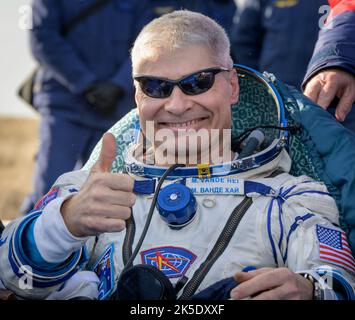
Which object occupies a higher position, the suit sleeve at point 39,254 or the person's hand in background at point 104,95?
the suit sleeve at point 39,254

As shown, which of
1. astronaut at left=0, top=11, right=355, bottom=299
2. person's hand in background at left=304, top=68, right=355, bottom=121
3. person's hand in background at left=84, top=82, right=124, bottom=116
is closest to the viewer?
astronaut at left=0, top=11, right=355, bottom=299

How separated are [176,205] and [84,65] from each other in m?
2.96

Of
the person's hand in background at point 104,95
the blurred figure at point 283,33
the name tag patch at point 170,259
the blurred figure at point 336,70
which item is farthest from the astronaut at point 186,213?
the person's hand in background at point 104,95

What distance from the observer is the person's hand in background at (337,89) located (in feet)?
11.3

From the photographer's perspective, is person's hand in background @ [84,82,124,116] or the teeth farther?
person's hand in background @ [84,82,124,116]

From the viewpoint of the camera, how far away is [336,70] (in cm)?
346

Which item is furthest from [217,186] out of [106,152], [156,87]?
[106,152]

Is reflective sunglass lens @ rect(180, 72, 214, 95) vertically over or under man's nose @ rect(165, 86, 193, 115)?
over

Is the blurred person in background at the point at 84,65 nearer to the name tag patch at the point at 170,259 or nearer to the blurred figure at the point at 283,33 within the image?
the blurred figure at the point at 283,33

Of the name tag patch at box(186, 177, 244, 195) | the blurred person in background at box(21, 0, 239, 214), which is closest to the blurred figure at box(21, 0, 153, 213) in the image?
the blurred person in background at box(21, 0, 239, 214)

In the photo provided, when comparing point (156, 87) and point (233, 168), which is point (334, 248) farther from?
point (156, 87)

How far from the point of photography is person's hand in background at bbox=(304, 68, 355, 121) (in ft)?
11.3

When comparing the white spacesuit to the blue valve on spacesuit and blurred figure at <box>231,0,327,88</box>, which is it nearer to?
the blue valve on spacesuit

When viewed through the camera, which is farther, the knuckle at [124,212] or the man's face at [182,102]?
the man's face at [182,102]
